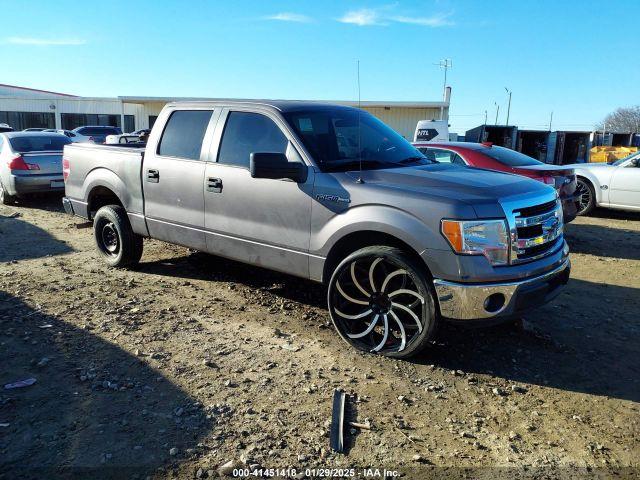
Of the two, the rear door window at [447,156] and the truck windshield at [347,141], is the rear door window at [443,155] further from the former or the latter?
the truck windshield at [347,141]

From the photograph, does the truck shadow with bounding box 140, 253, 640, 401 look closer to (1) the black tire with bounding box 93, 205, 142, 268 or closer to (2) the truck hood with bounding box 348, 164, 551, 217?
(2) the truck hood with bounding box 348, 164, 551, 217

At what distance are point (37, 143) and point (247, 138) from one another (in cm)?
839

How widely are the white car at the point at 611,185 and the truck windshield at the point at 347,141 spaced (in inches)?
265

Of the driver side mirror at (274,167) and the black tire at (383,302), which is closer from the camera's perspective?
the black tire at (383,302)

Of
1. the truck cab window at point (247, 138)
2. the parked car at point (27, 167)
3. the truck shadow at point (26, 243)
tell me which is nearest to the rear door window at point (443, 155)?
the truck cab window at point (247, 138)

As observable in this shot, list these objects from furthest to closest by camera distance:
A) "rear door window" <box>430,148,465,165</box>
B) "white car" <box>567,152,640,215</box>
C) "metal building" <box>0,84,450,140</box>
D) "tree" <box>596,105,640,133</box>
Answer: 1. "tree" <box>596,105,640,133</box>
2. "metal building" <box>0,84,450,140</box>
3. "white car" <box>567,152,640,215</box>
4. "rear door window" <box>430,148,465,165</box>

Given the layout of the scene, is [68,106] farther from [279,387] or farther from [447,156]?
[279,387]

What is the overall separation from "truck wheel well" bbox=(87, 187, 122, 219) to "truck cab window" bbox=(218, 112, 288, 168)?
6.60ft

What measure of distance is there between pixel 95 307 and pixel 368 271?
2.72m

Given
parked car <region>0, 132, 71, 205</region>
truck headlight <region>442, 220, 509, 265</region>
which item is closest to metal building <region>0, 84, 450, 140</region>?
parked car <region>0, 132, 71, 205</region>

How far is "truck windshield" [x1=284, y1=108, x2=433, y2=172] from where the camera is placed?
14.2 feet

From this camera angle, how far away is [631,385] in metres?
3.59

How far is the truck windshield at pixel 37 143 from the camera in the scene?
1069cm

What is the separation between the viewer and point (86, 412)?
309cm
